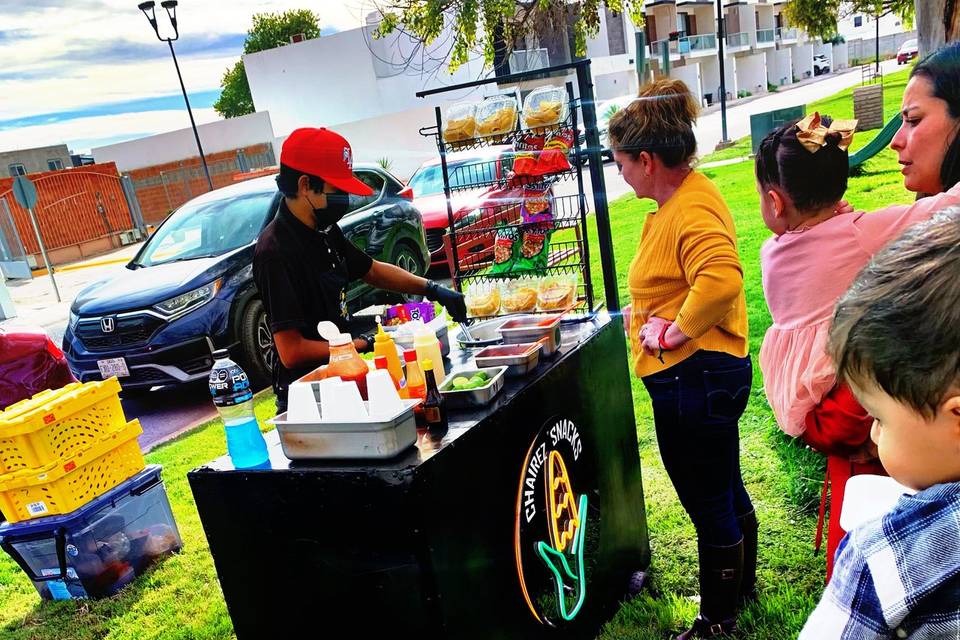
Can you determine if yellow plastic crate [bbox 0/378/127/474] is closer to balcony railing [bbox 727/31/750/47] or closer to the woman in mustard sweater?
the woman in mustard sweater

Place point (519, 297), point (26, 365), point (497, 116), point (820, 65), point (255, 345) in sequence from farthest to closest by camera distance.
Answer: point (820, 65), point (255, 345), point (26, 365), point (497, 116), point (519, 297)

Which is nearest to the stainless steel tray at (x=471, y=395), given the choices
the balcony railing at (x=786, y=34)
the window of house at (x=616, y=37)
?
the window of house at (x=616, y=37)

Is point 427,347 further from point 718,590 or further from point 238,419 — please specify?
point 718,590

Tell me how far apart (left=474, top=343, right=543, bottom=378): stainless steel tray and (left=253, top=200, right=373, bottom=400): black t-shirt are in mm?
759

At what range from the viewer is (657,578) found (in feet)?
9.54

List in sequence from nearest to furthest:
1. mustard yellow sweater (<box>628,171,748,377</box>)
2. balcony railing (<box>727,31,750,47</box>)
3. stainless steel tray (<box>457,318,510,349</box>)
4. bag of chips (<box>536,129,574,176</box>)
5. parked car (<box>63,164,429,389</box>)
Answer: mustard yellow sweater (<box>628,171,748,377</box>), stainless steel tray (<box>457,318,510,349</box>), bag of chips (<box>536,129,574,176</box>), parked car (<box>63,164,429,389</box>), balcony railing (<box>727,31,750,47</box>)

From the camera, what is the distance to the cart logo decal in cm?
218

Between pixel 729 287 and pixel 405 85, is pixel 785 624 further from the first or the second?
pixel 405 85

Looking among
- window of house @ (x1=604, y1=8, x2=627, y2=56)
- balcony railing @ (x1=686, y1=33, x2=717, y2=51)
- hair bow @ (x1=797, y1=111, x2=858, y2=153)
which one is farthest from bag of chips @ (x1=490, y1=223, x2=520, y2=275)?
balcony railing @ (x1=686, y1=33, x2=717, y2=51)

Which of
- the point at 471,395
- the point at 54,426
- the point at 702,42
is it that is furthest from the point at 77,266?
the point at 702,42

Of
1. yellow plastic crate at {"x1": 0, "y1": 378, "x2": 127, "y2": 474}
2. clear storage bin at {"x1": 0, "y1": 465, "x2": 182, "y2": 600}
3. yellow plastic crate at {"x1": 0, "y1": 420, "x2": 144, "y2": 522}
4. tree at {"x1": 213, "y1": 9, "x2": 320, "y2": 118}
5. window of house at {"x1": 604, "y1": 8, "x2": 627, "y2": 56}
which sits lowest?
clear storage bin at {"x1": 0, "y1": 465, "x2": 182, "y2": 600}

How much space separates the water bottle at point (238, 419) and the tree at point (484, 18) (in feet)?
18.1

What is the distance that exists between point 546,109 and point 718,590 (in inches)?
85.8

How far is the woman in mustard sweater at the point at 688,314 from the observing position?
206 centimetres
